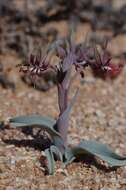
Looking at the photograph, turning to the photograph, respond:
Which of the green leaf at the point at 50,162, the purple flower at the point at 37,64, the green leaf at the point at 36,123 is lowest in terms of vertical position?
the green leaf at the point at 50,162

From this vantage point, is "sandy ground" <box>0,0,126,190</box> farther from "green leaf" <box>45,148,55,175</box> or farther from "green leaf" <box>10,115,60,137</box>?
"green leaf" <box>10,115,60,137</box>

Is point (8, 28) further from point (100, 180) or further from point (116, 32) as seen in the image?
point (100, 180)

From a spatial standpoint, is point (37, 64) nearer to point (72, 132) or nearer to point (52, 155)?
point (52, 155)

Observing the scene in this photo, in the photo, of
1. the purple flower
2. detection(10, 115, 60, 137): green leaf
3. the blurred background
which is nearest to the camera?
the purple flower

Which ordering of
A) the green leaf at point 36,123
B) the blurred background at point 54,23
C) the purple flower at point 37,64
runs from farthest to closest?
the blurred background at point 54,23, the green leaf at point 36,123, the purple flower at point 37,64

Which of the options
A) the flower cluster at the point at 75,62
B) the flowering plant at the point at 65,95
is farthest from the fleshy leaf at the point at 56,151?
the flower cluster at the point at 75,62

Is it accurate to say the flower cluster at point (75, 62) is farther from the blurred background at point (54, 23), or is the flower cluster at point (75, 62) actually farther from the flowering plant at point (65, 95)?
the blurred background at point (54, 23)

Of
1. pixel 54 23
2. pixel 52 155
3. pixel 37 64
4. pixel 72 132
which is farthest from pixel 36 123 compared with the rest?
pixel 54 23

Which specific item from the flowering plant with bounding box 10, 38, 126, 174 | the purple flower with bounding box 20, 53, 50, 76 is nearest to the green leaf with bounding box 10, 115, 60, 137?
the flowering plant with bounding box 10, 38, 126, 174
